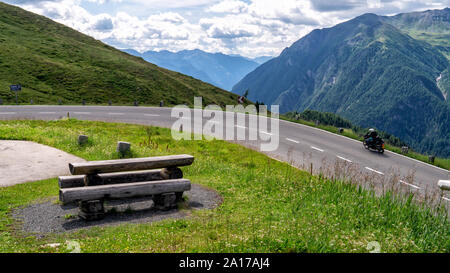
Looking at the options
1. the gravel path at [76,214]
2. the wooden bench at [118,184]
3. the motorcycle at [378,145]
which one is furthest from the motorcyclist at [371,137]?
the wooden bench at [118,184]

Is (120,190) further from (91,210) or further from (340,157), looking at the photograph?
(340,157)

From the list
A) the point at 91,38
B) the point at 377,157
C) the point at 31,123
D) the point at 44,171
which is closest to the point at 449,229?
the point at 44,171

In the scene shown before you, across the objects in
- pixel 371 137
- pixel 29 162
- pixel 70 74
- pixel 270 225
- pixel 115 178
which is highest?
pixel 70 74

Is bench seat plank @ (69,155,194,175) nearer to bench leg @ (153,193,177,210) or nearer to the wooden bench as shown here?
the wooden bench

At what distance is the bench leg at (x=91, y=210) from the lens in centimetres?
893

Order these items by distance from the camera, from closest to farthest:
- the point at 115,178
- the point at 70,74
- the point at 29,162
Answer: the point at 115,178 → the point at 29,162 → the point at 70,74

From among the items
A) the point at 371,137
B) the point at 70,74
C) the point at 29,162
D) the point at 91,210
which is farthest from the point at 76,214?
the point at 70,74

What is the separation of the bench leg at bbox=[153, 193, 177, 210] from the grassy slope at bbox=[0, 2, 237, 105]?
155ft

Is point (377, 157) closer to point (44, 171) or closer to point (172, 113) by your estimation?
point (44, 171)

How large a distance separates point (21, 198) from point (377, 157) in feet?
65.0

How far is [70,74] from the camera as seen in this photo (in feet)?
223

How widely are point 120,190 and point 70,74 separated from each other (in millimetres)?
65792

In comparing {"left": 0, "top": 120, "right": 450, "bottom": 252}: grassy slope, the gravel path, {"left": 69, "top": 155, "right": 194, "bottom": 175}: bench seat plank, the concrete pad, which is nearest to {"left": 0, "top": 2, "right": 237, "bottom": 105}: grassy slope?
the concrete pad
